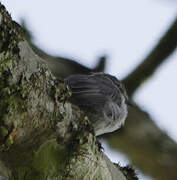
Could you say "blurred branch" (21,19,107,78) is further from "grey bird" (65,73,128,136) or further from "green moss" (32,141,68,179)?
"green moss" (32,141,68,179)

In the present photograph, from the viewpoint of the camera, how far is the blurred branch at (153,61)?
14.7 ft

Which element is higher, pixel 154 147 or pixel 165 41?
pixel 165 41

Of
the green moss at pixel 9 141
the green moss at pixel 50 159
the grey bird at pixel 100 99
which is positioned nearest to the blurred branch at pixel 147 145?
the grey bird at pixel 100 99

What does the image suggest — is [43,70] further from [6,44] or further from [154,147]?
[154,147]

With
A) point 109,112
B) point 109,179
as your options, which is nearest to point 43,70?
point 109,179

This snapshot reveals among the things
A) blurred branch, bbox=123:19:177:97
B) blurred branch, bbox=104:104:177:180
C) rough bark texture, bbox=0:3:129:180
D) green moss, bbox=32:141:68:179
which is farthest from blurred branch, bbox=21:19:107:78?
green moss, bbox=32:141:68:179

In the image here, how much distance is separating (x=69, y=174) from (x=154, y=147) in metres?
2.08

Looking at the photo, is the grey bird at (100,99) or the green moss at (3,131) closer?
the green moss at (3,131)

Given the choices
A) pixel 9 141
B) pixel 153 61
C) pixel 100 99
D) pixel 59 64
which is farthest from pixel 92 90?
pixel 9 141

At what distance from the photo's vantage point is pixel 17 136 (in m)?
2.10

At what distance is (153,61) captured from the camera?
15.3 ft

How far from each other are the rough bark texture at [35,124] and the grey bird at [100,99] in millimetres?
532

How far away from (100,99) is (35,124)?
4.72 ft

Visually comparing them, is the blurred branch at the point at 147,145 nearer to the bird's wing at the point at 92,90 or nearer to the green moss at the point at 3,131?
the bird's wing at the point at 92,90
